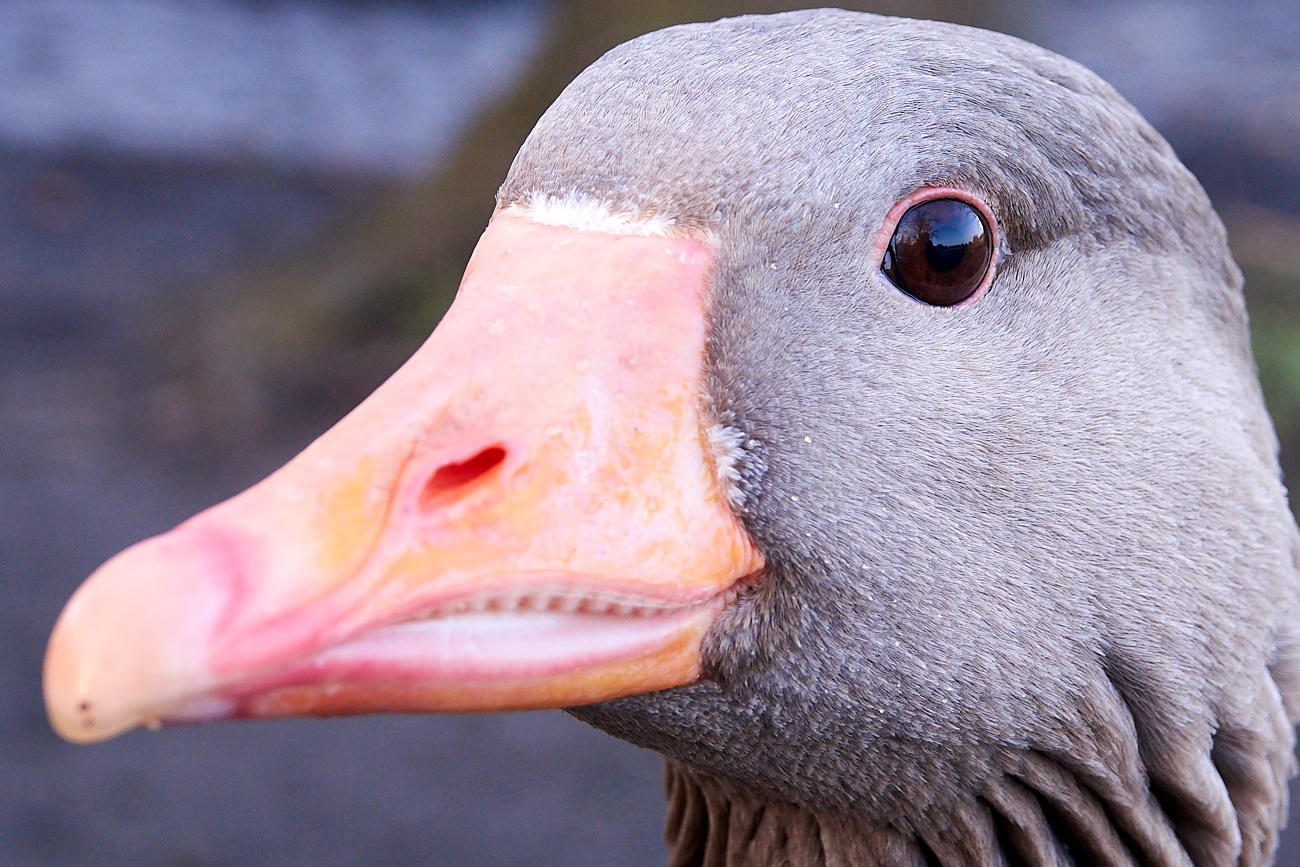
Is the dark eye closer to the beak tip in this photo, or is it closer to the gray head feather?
the gray head feather

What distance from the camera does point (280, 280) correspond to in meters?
9.74

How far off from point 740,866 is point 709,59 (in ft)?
4.98

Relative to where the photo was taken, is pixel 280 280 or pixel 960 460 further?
pixel 280 280

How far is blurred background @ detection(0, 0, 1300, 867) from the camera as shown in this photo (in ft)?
20.3

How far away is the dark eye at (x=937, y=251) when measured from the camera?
2.01 metres

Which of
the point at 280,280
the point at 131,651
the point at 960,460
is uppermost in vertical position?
the point at 960,460

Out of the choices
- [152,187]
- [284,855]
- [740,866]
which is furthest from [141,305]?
[740,866]

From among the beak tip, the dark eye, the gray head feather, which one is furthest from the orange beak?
the dark eye

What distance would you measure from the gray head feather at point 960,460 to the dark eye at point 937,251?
3 cm

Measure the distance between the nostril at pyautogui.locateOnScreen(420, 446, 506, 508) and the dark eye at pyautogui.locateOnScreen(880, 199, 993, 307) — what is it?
28.1 inches

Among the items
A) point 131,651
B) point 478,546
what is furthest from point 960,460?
point 131,651

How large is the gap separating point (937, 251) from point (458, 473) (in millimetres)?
848

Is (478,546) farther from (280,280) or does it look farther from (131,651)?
(280,280)

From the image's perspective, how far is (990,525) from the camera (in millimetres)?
2018
